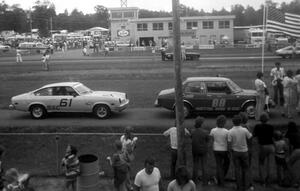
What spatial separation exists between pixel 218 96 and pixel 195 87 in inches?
34.8

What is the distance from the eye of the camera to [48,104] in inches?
592

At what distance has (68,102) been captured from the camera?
585 inches

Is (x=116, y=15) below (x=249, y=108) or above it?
above

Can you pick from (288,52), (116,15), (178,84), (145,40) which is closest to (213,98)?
(178,84)

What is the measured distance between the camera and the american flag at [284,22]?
18.2 metres

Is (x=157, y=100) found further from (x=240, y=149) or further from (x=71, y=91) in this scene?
(x=240, y=149)

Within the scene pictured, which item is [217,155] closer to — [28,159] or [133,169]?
[133,169]

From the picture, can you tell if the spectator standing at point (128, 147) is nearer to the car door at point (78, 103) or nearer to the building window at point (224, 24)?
the car door at point (78, 103)

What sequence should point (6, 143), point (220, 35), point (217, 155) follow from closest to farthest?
1. point (217, 155)
2. point (6, 143)
3. point (220, 35)

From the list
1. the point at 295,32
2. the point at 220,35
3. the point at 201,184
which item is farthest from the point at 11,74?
the point at 220,35

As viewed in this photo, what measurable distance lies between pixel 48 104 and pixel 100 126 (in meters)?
2.62

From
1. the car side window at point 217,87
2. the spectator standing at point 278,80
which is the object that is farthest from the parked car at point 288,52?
the car side window at point 217,87

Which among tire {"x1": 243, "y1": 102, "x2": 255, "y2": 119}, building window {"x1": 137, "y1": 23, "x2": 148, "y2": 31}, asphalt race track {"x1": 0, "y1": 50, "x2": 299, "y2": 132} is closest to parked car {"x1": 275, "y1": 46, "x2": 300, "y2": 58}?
asphalt race track {"x1": 0, "y1": 50, "x2": 299, "y2": 132}

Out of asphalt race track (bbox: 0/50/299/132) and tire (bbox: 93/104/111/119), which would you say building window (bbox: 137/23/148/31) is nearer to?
asphalt race track (bbox: 0/50/299/132)
